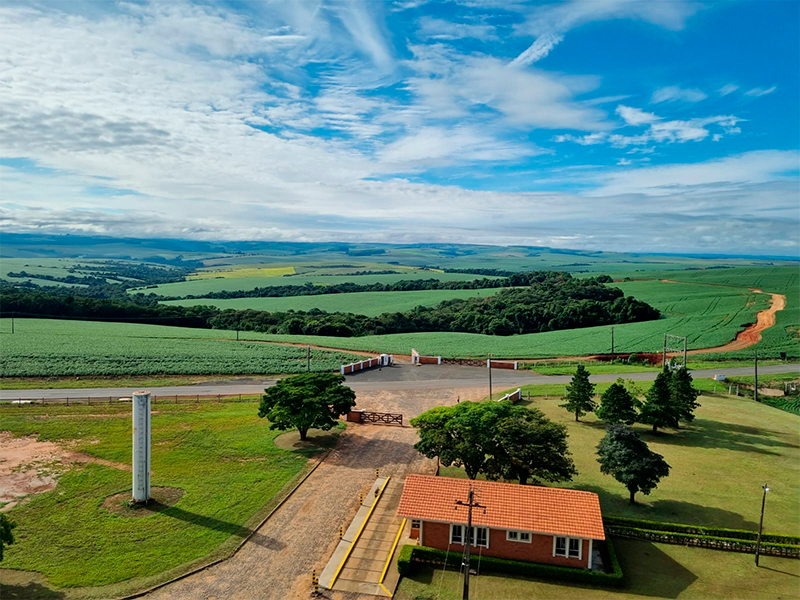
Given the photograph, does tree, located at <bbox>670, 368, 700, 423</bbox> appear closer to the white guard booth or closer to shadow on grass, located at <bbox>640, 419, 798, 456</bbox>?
shadow on grass, located at <bbox>640, 419, 798, 456</bbox>

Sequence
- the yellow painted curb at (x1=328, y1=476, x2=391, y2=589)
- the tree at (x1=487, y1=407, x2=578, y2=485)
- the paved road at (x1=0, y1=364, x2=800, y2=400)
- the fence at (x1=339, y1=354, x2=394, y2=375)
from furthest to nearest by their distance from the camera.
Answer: the fence at (x1=339, y1=354, x2=394, y2=375) → the paved road at (x1=0, y1=364, x2=800, y2=400) → the tree at (x1=487, y1=407, x2=578, y2=485) → the yellow painted curb at (x1=328, y1=476, x2=391, y2=589)

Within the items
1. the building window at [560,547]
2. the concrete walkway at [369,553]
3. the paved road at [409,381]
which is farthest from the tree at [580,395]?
the building window at [560,547]

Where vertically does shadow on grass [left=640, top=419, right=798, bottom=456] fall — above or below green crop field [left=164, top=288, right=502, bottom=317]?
below

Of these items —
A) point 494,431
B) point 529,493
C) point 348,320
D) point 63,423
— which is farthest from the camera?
point 348,320

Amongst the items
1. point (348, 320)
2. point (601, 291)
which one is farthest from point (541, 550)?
point (601, 291)

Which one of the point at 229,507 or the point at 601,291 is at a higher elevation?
the point at 601,291

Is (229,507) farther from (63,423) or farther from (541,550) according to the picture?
(63,423)

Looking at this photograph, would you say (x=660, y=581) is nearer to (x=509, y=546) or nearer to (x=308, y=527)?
(x=509, y=546)

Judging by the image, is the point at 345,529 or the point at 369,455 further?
the point at 369,455

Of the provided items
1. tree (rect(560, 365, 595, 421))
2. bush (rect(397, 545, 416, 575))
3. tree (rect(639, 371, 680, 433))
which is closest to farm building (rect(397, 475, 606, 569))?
bush (rect(397, 545, 416, 575))
